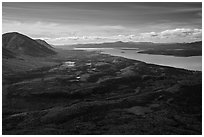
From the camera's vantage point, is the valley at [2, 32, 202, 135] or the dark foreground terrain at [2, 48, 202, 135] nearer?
the valley at [2, 32, 202, 135]

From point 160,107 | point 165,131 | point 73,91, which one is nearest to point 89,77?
point 73,91

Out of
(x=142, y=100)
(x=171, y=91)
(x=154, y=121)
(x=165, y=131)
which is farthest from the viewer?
(x=171, y=91)

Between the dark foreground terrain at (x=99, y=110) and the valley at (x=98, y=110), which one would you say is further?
the dark foreground terrain at (x=99, y=110)

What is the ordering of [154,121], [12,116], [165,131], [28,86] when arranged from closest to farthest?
[165,131], [154,121], [12,116], [28,86]

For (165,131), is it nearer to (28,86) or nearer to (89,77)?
(28,86)

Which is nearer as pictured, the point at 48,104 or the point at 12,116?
the point at 12,116

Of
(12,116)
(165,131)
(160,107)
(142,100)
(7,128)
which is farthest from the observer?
(142,100)

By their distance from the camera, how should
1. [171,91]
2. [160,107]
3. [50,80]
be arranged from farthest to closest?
[50,80]
[171,91]
[160,107]

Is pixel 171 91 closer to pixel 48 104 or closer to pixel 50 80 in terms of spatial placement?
pixel 48 104

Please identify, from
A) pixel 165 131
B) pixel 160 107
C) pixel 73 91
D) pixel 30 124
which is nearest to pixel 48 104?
pixel 73 91
